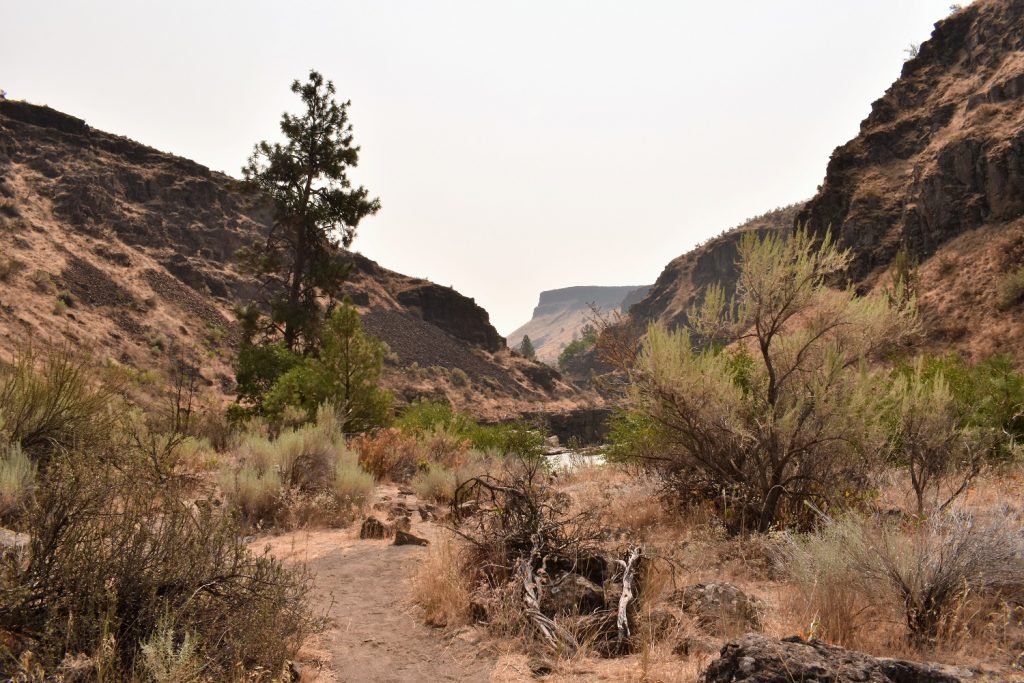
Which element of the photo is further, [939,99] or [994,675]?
[939,99]

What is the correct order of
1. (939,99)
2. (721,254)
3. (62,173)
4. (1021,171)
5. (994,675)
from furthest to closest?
(721,254)
(62,173)
(939,99)
(1021,171)
(994,675)

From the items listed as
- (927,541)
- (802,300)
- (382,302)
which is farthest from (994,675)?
(382,302)

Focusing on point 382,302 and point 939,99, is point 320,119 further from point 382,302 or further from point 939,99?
point 382,302

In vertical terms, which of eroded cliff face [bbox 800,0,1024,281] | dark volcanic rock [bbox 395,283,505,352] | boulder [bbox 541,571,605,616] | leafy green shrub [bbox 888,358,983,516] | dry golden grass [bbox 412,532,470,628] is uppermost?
eroded cliff face [bbox 800,0,1024,281]

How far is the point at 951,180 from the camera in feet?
115

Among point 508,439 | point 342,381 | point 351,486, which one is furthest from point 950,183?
point 351,486

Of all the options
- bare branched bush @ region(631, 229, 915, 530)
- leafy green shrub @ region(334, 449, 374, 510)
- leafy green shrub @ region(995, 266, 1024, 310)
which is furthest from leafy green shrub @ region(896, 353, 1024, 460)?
leafy green shrub @ region(995, 266, 1024, 310)

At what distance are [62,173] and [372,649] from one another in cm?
5827

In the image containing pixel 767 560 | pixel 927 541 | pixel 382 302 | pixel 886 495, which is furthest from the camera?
pixel 382 302

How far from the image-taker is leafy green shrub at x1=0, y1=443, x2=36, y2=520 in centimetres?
519

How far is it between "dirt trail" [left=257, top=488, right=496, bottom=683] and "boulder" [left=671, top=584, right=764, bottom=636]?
Answer: 4.67 ft

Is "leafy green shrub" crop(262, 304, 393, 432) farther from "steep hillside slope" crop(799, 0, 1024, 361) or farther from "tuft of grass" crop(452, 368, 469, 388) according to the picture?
"tuft of grass" crop(452, 368, 469, 388)

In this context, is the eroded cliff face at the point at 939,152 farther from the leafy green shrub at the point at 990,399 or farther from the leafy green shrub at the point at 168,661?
the leafy green shrub at the point at 168,661

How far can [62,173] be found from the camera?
47.6 meters
